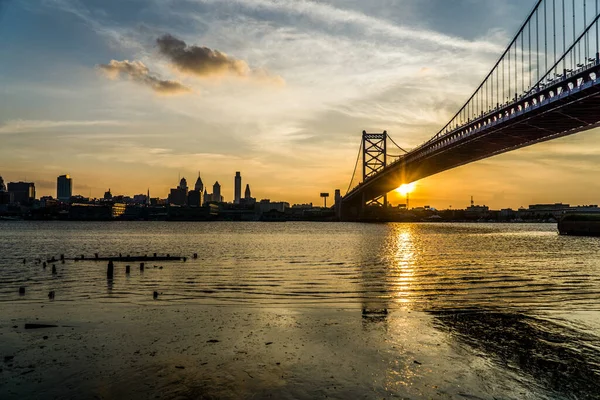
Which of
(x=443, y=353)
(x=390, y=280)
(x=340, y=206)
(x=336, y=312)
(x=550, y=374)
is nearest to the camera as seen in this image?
(x=550, y=374)

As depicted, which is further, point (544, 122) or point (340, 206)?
point (340, 206)

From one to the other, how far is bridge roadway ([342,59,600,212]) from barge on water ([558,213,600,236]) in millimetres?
17806

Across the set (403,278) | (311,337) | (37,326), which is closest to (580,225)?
(403,278)

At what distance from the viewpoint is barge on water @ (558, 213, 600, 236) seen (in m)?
74.0

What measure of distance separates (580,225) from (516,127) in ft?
90.1

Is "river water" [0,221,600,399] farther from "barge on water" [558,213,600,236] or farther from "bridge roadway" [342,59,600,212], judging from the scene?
"barge on water" [558,213,600,236]

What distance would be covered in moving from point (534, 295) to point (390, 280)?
7635 millimetres

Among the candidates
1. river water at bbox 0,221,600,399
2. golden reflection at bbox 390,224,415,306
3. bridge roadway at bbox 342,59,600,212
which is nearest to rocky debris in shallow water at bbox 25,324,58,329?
river water at bbox 0,221,600,399

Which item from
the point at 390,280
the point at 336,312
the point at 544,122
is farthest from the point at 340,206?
the point at 336,312

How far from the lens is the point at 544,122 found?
5672 centimetres

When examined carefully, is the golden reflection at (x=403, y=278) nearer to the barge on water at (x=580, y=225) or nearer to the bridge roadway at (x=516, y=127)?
the bridge roadway at (x=516, y=127)

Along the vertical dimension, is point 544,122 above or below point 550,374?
above

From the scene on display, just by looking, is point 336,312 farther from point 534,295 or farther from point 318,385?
point 534,295

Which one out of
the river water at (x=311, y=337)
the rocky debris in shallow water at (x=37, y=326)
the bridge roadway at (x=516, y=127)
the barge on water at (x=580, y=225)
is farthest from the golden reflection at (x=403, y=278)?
the barge on water at (x=580, y=225)
